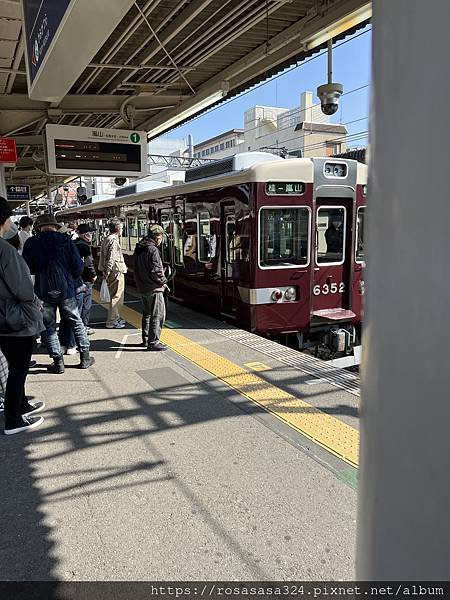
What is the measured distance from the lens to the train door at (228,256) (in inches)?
287

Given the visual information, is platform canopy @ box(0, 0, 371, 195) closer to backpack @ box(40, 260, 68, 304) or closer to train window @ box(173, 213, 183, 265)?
backpack @ box(40, 260, 68, 304)

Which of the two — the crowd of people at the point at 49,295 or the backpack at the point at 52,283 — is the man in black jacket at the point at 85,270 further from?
the backpack at the point at 52,283

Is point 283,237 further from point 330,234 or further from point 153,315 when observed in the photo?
point 153,315

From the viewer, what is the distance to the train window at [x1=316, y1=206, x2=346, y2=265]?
23.9 feet

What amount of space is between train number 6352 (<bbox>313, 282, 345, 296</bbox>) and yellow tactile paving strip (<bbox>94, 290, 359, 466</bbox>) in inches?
84.2

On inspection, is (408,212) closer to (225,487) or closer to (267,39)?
(225,487)

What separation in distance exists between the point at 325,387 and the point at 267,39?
4.57 m

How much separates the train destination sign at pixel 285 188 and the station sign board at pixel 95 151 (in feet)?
10.7

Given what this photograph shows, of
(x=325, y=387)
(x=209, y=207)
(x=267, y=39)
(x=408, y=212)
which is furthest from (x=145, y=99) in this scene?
(x=408, y=212)

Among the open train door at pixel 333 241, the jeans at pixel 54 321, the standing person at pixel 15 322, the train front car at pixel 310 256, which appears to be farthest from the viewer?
the open train door at pixel 333 241

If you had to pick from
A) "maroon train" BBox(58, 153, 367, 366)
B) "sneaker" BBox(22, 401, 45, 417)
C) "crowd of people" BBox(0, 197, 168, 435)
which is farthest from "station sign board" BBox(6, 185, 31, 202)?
"sneaker" BBox(22, 401, 45, 417)

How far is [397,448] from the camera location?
669mm

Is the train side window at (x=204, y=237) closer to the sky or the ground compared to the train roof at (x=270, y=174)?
closer to the ground

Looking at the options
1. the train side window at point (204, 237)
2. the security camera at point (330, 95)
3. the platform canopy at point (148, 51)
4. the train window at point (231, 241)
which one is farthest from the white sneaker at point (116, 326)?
the security camera at point (330, 95)
